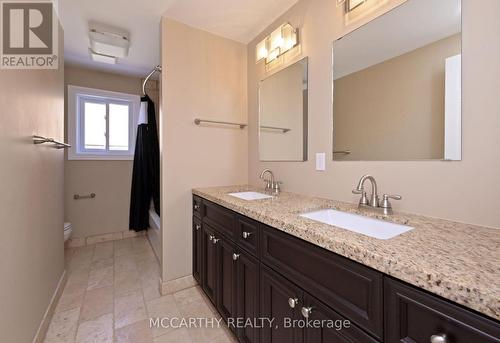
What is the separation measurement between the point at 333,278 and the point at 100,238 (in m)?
3.18

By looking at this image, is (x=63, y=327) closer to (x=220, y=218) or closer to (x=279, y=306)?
(x=220, y=218)

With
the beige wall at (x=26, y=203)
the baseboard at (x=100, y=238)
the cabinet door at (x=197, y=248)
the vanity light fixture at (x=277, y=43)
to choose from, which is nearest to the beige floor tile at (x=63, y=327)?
the beige wall at (x=26, y=203)

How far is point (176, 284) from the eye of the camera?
1.87 meters

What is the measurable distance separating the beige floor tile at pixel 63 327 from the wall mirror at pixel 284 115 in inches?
72.0

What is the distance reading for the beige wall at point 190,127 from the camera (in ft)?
6.00

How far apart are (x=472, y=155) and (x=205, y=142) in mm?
1741

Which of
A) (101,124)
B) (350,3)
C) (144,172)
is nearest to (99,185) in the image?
(144,172)

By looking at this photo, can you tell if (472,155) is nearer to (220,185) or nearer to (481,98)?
(481,98)

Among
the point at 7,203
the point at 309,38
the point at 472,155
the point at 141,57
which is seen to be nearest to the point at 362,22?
the point at 309,38

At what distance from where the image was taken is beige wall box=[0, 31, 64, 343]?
3.12 feet

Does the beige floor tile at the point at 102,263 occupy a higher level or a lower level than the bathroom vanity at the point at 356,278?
lower

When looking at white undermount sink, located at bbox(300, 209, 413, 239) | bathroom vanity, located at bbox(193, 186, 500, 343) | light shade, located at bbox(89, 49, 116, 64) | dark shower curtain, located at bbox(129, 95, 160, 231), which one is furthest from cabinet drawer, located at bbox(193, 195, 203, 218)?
light shade, located at bbox(89, 49, 116, 64)

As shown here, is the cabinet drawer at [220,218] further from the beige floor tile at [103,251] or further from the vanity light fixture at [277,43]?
the beige floor tile at [103,251]

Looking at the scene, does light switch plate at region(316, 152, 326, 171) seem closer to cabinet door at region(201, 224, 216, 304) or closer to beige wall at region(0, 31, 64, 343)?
cabinet door at region(201, 224, 216, 304)
